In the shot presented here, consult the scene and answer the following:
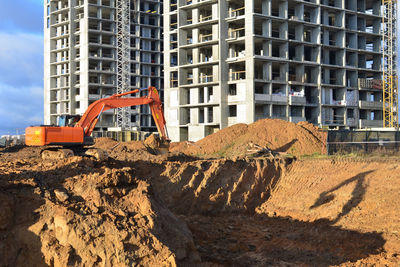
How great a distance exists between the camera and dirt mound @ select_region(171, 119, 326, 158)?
87.7ft

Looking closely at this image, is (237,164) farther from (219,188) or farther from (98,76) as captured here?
(98,76)

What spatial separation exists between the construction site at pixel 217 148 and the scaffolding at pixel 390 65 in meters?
0.28

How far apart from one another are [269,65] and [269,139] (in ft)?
58.8

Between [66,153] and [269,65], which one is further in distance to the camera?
[269,65]

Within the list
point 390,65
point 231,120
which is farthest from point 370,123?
point 231,120

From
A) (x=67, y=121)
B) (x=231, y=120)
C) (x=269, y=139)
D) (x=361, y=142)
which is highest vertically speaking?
(x=231, y=120)

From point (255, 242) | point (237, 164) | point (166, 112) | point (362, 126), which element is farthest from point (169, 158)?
point (362, 126)

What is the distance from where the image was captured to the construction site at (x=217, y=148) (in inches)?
323

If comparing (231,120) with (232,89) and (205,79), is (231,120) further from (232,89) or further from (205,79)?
(205,79)

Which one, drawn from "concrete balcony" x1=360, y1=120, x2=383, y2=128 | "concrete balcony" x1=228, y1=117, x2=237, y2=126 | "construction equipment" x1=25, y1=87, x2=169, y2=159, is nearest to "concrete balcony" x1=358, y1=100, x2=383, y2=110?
"concrete balcony" x1=360, y1=120, x2=383, y2=128

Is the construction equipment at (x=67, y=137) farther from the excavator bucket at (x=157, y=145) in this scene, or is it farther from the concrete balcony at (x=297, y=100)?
the concrete balcony at (x=297, y=100)

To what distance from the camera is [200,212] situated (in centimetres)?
1642

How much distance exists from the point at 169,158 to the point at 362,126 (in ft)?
127

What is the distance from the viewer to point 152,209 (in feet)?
29.0
